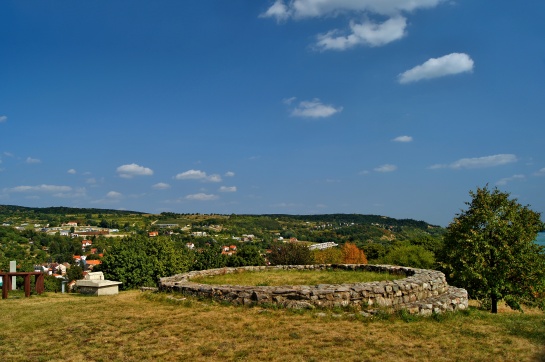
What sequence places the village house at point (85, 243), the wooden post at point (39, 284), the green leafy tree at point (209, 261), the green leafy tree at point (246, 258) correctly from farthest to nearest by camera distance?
the village house at point (85, 243)
the green leafy tree at point (209, 261)
the green leafy tree at point (246, 258)
the wooden post at point (39, 284)

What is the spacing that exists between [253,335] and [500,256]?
17751 mm

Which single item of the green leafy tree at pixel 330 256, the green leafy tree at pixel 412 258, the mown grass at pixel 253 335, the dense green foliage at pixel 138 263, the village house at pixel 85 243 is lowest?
the village house at pixel 85 243

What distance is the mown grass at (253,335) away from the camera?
7973 millimetres

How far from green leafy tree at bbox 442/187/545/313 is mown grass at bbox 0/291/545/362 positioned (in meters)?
10.1

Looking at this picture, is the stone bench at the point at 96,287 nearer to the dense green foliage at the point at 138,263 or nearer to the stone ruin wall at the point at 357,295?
the stone ruin wall at the point at 357,295

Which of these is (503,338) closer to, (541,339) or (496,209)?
(541,339)

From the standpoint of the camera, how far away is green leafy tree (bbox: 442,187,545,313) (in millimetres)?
20984

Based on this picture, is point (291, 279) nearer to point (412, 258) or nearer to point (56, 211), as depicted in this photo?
point (412, 258)

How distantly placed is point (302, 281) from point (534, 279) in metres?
13.6

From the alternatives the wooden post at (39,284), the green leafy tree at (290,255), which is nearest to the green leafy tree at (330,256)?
the green leafy tree at (290,255)

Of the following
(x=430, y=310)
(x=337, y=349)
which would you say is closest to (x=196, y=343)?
(x=337, y=349)

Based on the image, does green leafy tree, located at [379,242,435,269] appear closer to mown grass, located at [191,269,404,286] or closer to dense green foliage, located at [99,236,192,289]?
dense green foliage, located at [99,236,192,289]

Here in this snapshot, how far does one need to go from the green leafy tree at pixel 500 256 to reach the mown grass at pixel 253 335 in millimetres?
10086

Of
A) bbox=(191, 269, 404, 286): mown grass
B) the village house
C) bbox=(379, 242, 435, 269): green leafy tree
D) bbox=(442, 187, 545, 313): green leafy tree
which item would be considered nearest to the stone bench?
bbox=(191, 269, 404, 286): mown grass
